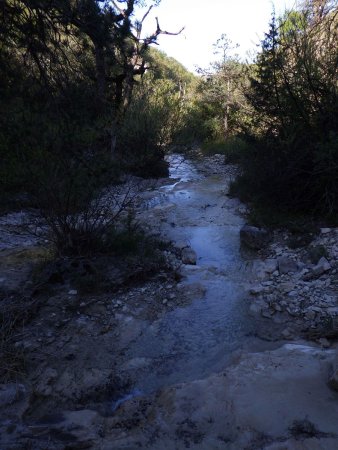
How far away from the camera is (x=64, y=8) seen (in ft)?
10.4

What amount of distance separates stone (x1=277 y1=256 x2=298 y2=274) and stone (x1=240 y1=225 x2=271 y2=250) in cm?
91

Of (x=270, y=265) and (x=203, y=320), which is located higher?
(x=270, y=265)

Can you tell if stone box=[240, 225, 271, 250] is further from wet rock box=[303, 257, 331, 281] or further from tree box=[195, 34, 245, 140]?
tree box=[195, 34, 245, 140]

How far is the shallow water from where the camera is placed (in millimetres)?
3555

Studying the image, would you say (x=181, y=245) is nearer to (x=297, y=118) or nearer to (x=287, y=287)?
(x=287, y=287)

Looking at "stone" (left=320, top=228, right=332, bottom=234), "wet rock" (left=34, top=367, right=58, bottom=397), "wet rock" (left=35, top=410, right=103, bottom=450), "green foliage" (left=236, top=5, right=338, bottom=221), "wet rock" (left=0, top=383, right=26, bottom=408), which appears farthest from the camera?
"green foliage" (left=236, top=5, right=338, bottom=221)

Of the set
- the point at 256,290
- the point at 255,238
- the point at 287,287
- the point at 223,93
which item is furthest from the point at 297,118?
the point at 223,93

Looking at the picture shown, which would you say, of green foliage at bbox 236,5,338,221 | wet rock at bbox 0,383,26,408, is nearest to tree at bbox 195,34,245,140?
green foliage at bbox 236,5,338,221

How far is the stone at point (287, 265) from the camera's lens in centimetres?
523

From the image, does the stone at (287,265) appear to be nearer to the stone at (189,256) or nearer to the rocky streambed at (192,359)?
the rocky streambed at (192,359)

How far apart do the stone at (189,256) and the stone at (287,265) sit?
1345 mm

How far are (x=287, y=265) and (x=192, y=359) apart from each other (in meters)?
2.32

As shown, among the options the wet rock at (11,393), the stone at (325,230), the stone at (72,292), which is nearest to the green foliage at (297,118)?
the stone at (325,230)

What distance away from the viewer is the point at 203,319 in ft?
14.4
